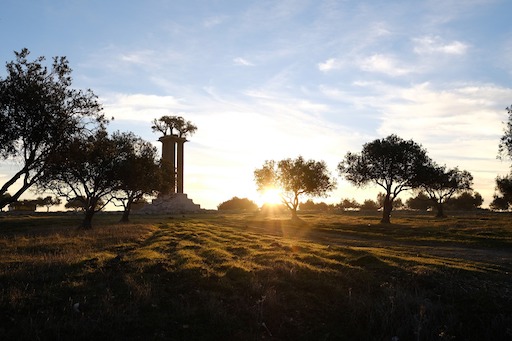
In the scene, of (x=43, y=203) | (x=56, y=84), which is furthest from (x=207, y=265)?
(x=43, y=203)

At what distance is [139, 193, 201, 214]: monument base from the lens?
86312mm

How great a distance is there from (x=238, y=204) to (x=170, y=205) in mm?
71016

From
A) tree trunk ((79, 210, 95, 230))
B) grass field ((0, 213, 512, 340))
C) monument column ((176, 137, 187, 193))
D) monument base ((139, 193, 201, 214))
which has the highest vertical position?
monument column ((176, 137, 187, 193))

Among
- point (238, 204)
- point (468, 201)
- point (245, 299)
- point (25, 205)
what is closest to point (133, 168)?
point (245, 299)

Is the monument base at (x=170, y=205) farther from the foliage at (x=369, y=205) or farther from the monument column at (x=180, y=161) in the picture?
the foliage at (x=369, y=205)

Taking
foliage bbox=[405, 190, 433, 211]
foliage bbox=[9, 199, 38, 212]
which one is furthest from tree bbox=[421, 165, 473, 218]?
foliage bbox=[9, 199, 38, 212]

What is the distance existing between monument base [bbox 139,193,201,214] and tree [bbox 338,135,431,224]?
45.3 m

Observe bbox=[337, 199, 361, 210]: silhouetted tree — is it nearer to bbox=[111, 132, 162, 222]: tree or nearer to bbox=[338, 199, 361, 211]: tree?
bbox=[338, 199, 361, 211]: tree

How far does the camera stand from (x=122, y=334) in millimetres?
9297

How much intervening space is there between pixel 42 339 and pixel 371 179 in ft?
192

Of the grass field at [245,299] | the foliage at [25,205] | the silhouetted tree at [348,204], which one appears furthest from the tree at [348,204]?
the grass field at [245,299]

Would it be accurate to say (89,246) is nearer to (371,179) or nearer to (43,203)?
(371,179)

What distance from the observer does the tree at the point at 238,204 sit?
15562 centimetres

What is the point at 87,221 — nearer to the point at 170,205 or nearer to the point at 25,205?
the point at 170,205
